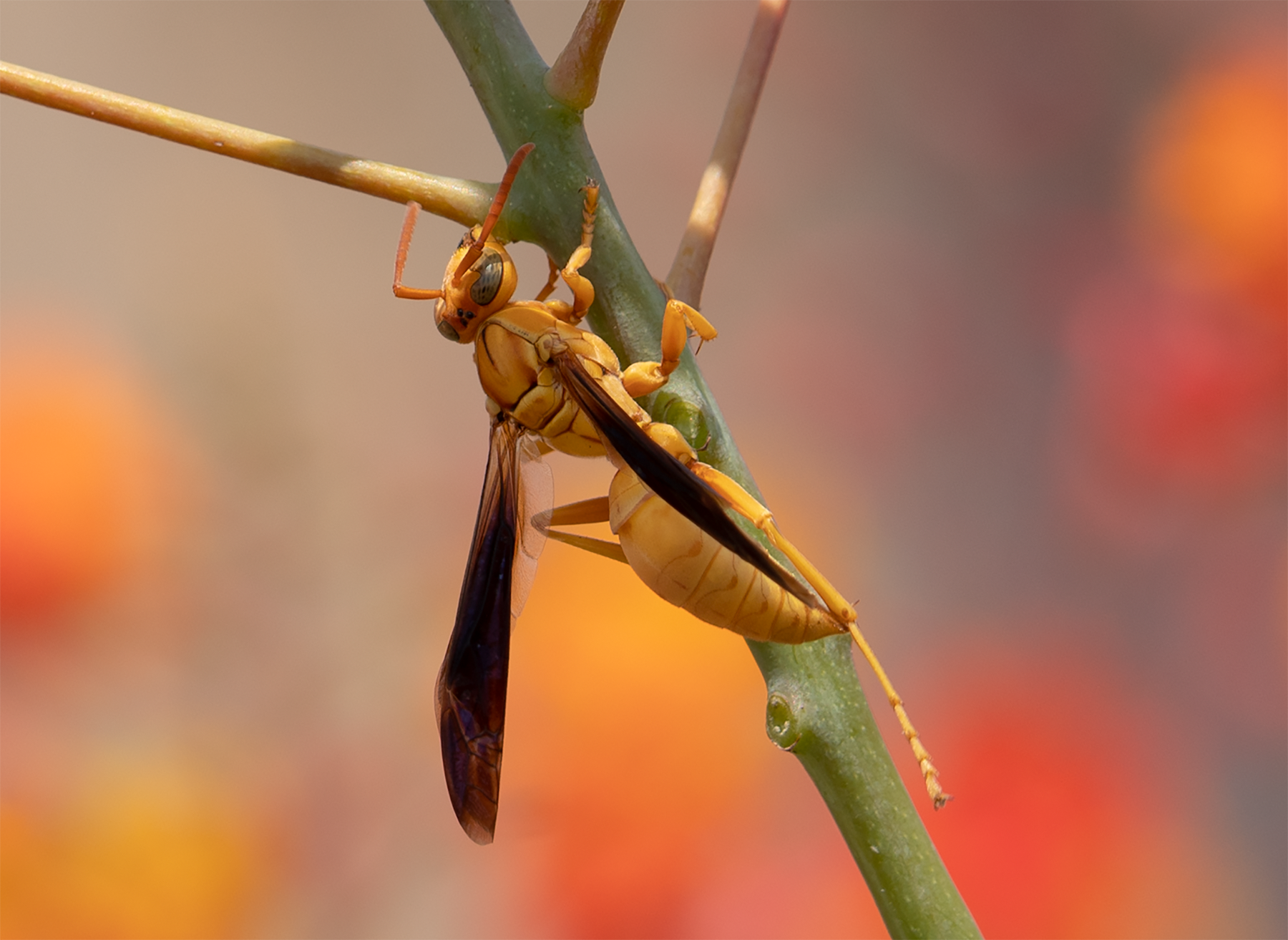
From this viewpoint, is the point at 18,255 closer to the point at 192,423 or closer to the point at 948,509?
the point at 192,423

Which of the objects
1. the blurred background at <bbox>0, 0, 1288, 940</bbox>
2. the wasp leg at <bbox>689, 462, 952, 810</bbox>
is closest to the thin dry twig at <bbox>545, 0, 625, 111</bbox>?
the wasp leg at <bbox>689, 462, 952, 810</bbox>

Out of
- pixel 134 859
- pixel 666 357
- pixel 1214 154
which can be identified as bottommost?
pixel 134 859

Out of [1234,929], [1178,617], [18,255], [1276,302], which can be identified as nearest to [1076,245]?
[1276,302]

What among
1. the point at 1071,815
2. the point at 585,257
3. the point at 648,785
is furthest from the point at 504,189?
the point at 1071,815

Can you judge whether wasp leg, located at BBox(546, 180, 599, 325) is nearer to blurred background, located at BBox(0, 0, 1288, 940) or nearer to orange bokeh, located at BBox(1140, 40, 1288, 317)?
blurred background, located at BBox(0, 0, 1288, 940)

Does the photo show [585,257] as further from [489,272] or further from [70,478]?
[70,478]

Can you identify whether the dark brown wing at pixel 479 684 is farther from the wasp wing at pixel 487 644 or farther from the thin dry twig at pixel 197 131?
the thin dry twig at pixel 197 131

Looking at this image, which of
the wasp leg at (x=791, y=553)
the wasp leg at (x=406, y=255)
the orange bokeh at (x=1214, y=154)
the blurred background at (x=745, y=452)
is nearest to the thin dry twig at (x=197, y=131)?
the wasp leg at (x=406, y=255)

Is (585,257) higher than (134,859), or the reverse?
(585,257)
